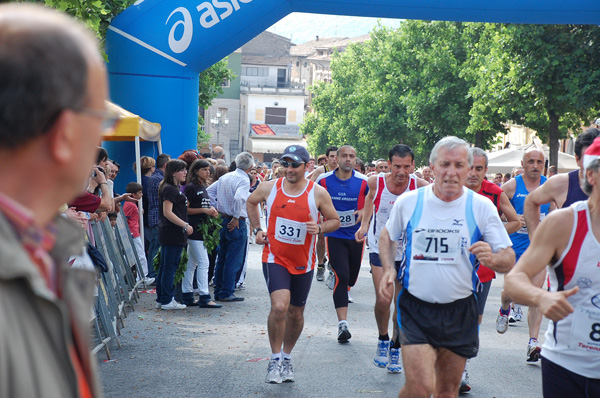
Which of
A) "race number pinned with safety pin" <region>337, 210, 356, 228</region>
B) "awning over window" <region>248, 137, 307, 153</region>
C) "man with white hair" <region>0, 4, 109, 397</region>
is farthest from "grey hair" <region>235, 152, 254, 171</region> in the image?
"awning over window" <region>248, 137, 307, 153</region>

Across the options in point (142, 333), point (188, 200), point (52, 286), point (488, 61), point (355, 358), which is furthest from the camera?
point (488, 61)

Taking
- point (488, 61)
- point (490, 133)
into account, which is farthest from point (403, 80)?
point (488, 61)

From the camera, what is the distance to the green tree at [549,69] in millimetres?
22141

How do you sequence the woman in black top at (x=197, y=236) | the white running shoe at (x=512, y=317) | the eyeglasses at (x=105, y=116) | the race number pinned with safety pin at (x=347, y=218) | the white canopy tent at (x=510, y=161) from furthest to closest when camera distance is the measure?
the white canopy tent at (x=510, y=161) → the woman in black top at (x=197, y=236) → the white running shoe at (x=512, y=317) → the race number pinned with safety pin at (x=347, y=218) → the eyeglasses at (x=105, y=116)

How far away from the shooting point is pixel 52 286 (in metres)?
1.55

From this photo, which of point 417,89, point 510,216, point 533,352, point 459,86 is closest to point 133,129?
point 510,216

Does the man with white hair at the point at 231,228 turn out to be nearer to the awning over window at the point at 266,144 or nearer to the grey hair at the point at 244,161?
the grey hair at the point at 244,161

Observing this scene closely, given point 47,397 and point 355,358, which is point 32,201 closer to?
point 47,397

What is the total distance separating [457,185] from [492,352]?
431 cm

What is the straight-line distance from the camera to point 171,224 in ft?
36.7

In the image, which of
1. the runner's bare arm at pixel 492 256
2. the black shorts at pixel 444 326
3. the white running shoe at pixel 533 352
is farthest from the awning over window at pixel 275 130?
the runner's bare arm at pixel 492 256

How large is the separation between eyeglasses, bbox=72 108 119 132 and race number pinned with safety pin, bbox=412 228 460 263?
3.64 m

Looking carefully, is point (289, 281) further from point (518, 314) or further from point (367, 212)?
point (518, 314)

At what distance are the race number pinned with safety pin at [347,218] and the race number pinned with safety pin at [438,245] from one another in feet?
17.3
